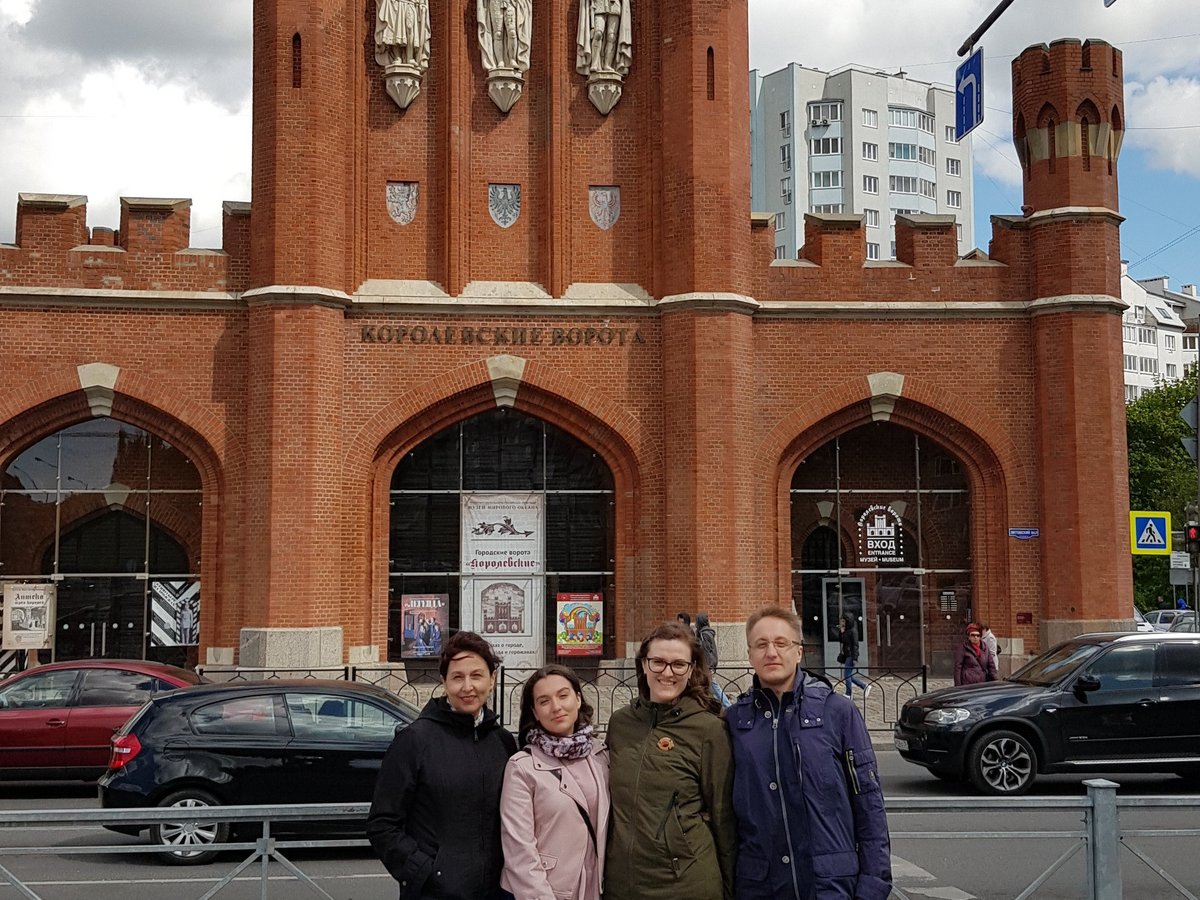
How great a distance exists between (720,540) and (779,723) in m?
15.6

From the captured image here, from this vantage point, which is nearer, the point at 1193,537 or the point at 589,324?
the point at 589,324

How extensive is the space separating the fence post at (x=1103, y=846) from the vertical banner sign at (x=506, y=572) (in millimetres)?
15565

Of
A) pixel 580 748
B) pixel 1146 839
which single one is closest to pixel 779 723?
pixel 580 748

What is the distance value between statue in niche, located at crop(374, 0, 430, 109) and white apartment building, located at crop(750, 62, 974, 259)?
58166 millimetres

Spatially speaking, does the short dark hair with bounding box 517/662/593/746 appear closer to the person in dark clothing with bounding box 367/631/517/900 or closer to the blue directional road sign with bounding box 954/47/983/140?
the person in dark clothing with bounding box 367/631/517/900

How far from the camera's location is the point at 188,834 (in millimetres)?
7633

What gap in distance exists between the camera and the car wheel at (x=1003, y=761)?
1201cm

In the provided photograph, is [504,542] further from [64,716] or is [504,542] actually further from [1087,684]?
[1087,684]

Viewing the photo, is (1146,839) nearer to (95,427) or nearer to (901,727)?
(901,727)

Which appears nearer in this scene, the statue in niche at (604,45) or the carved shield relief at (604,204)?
the statue in niche at (604,45)

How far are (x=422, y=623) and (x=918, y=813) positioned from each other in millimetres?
15696

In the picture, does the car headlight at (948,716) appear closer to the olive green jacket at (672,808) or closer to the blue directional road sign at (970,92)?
the blue directional road sign at (970,92)

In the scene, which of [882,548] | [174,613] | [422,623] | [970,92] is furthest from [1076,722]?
[174,613]

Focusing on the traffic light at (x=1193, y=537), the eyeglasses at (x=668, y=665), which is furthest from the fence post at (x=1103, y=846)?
the traffic light at (x=1193, y=537)
